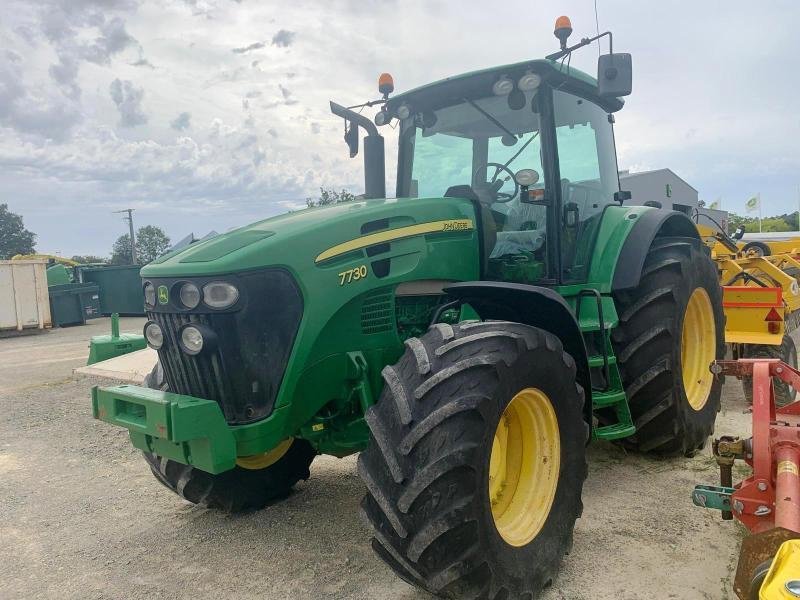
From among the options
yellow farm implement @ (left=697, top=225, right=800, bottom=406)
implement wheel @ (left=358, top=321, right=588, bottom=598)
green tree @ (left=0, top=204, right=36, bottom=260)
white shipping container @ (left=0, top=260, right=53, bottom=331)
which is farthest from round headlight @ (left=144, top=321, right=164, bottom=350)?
green tree @ (left=0, top=204, right=36, bottom=260)

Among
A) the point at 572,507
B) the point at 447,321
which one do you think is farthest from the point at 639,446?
the point at 447,321

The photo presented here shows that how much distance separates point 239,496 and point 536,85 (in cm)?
292

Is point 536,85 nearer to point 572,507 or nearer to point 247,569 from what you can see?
point 572,507

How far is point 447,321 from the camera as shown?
340 centimetres

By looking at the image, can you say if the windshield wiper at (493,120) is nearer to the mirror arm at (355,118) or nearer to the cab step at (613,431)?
the mirror arm at (355,118)

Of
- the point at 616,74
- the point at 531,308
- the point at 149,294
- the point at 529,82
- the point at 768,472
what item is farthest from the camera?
the point at 529,82

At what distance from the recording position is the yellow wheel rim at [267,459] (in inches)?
145

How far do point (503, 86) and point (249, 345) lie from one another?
7.00 ft

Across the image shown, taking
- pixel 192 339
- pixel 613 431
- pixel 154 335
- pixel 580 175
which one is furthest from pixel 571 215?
pixel 154 335

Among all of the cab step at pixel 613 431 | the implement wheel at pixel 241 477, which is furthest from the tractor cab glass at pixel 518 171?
the implement wheel at pixel 241 477

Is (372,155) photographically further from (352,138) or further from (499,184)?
(499,184)

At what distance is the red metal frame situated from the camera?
228 centimetres

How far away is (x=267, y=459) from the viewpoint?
3773 mm

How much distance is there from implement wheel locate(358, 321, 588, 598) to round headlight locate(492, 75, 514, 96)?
163 centimetres
